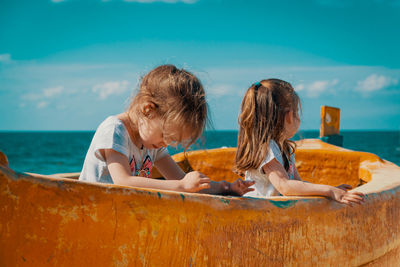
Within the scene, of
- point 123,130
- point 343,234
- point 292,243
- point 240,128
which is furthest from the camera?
point 240,128

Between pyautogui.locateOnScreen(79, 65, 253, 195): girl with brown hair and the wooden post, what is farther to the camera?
the wooden post

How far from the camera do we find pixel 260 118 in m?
1.85

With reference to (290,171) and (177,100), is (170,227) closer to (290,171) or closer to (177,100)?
(177,100)

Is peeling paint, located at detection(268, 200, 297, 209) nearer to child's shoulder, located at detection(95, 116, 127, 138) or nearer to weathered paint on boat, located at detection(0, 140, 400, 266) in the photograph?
weathered paint on boat, located at detection(0, 140, 400, 266)

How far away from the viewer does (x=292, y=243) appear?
4.29ft

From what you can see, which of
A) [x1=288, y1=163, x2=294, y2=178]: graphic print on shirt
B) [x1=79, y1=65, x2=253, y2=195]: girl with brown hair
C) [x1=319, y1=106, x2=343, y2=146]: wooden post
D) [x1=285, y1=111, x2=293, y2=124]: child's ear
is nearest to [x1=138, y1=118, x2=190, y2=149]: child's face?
[x1=79, y1=65, x2=253, y2=195]: girl with brown hair

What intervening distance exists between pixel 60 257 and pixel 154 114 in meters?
0.64

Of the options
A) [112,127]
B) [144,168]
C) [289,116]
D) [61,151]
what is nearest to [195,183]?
[112,127]

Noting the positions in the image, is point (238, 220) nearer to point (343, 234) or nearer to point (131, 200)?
point (131, 200)

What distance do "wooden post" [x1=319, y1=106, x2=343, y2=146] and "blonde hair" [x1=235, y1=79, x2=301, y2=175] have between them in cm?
270

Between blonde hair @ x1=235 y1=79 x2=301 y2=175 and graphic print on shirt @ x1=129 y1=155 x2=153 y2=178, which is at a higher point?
blonde hair @ x1=235 y1=79 x2=301 y2=175

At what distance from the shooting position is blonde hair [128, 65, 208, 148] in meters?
1.43

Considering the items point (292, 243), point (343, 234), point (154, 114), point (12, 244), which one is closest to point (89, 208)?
point (12, 244)

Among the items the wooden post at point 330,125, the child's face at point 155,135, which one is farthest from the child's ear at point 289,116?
the wooden post at point 330,125
